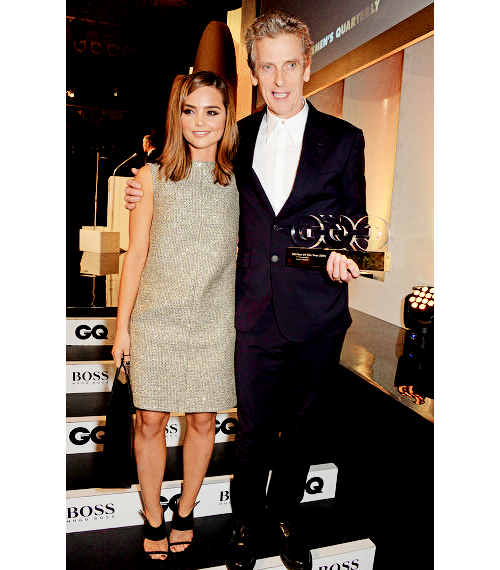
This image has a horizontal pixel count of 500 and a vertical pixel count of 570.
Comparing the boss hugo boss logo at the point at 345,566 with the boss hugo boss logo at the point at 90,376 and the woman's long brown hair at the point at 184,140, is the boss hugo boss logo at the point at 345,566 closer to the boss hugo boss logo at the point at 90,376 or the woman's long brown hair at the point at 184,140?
the woman's long brown hair at the point at 184,140

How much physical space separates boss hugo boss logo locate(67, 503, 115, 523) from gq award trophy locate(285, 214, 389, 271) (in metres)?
1.18

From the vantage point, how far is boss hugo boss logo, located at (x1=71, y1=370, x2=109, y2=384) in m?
2.64

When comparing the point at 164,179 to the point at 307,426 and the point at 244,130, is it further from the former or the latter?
the point at 307,426

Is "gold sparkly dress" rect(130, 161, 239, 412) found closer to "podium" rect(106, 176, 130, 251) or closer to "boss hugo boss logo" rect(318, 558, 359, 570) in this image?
"boss hugo boss logo" rect(318, 558, 359, 570)

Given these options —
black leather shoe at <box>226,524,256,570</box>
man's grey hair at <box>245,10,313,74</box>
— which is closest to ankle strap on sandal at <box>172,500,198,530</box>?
black leather shoe at <box>226,524,256,570</box>

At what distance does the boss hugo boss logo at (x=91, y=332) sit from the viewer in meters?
3.15

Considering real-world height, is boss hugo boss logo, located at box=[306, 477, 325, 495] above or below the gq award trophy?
below

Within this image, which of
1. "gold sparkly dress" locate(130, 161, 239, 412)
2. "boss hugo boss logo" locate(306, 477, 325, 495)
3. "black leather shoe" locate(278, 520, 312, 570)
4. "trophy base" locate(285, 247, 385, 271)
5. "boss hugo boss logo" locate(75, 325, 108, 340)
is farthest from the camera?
"boss hugo boss logo" locate(75, 325, 108, 340)

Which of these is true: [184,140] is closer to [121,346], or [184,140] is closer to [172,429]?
[121,346]

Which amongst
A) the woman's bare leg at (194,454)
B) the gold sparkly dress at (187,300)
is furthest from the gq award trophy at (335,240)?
the woman's bare leg at (194,454)

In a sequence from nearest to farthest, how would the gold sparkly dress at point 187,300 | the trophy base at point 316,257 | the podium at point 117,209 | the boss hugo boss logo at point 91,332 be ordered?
the trophy base at point 316,257 < the gold sparkly dress at point 187,300 < the boss hugo boss logo at point 91,332 < the podium at point 117,209

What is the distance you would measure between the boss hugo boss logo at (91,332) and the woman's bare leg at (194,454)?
5.53 feet

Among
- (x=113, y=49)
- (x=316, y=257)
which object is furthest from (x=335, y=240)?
(x=113, y=49)
